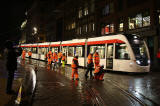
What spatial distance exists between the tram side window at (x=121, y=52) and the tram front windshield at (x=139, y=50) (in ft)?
1.93

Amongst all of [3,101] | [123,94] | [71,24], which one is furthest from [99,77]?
[71,24]

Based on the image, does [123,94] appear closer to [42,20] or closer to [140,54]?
[140,54]

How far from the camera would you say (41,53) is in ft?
121

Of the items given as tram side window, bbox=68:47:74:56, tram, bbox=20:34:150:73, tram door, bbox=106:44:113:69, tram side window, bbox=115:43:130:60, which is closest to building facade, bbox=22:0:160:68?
tram, bbox=20:34:150:73

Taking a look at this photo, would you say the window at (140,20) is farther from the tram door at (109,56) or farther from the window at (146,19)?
the tram door at (109,56)

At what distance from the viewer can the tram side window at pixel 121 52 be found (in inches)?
642

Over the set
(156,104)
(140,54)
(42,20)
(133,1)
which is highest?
(42,20)

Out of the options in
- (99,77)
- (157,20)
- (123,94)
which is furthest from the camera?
(157,20)

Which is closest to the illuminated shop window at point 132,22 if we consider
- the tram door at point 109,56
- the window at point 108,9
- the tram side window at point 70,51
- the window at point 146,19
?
the window at point 146,19

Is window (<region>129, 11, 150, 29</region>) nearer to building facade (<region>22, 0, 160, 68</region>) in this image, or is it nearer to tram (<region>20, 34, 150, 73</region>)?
building facade (<region>22, 0, 160, 68</region>)

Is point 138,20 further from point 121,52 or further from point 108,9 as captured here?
point 121,52

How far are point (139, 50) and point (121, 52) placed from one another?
1.39 m

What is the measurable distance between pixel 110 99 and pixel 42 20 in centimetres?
7944

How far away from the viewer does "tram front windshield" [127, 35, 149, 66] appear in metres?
16.0
